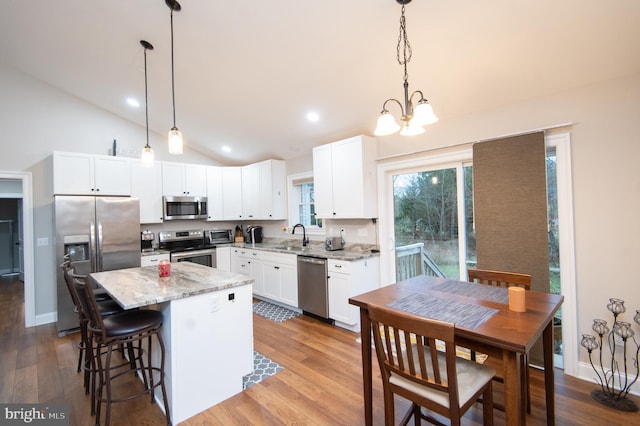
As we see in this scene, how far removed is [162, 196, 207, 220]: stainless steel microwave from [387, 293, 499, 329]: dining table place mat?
4195 millimetres

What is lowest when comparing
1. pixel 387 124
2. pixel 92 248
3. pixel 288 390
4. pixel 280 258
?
pixel 288 390

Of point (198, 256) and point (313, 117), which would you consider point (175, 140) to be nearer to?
point (313, 117)

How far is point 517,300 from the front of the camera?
5.28 feet

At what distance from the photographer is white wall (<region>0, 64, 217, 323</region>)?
387 centimetres

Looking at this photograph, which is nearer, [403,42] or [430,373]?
[430,373]

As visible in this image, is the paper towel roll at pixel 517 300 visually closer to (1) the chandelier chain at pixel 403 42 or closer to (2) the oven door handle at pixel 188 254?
A: (1) the chandelier chain at pixel 403 42

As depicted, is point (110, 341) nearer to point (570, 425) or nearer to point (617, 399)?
point (570, 425)

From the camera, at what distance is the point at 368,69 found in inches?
107

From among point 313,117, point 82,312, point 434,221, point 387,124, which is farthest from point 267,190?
point 387,124

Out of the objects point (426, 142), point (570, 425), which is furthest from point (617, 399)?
point (426, 142)

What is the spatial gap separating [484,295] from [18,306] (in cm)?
673

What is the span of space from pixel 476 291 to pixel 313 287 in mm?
2157

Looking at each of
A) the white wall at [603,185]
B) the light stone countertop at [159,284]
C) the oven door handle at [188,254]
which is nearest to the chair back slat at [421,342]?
the light stone countertop at [159,284]

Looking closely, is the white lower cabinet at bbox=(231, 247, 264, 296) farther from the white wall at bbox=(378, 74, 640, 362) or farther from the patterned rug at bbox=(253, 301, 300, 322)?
the white wall at bbox=(378, 74, 640, 362)
